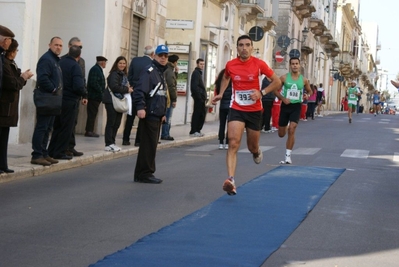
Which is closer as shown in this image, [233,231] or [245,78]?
[233,231]

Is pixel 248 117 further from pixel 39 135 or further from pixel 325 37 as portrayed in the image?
pixel 325 37

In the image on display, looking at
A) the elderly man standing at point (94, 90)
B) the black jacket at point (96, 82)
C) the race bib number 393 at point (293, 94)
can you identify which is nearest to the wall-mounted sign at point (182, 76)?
the elderly man standing at point (94, 90)

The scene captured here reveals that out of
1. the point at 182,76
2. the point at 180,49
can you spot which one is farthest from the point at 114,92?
the point at 180,49

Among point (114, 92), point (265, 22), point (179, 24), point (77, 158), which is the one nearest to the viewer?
point (77, 158)

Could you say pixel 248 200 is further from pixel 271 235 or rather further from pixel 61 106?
pixel 61 106

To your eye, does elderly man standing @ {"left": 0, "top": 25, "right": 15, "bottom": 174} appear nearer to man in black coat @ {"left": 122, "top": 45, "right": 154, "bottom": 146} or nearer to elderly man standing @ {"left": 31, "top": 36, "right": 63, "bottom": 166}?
elderly man standing @ {"left": 31, "top": 36, "right": 63, "bottom": 166}

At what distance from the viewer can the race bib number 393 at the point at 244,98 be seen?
11.3 meters

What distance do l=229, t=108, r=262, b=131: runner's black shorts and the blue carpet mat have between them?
84 cm

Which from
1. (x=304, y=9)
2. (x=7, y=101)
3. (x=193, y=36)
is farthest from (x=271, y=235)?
(x=304, y=9)

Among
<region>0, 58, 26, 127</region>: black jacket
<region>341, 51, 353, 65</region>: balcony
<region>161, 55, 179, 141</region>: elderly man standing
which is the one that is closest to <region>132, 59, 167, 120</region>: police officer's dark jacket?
<region>0, 58, 26, 127</region>: black jacket

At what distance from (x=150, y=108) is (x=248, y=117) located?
1643 millimetres

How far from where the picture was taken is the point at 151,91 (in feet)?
40.3

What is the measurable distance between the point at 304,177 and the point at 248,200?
297 cm

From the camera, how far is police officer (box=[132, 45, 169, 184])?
12.2m
